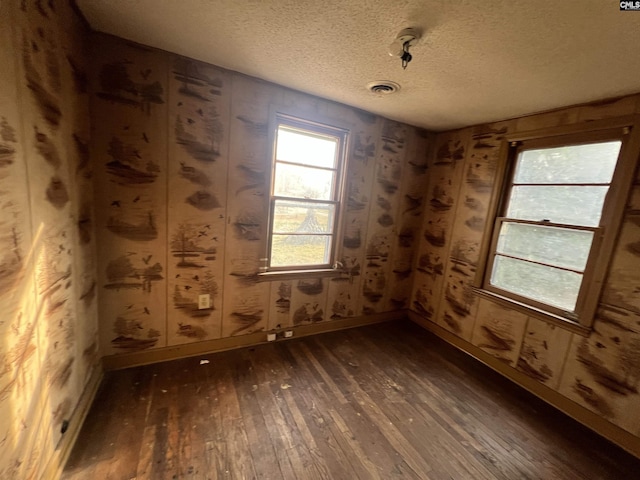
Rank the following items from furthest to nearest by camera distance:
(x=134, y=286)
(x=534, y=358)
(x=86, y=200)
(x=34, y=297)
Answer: (x=534, y=358) < (x=134, y=286) < (x=86, y=200) < (x=34, y=297)

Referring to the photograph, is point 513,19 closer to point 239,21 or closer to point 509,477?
point 239,21

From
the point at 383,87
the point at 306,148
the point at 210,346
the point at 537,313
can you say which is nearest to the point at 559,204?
the point at 537,313

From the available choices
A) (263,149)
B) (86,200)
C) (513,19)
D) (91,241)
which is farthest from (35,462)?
(513,19)

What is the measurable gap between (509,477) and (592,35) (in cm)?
225

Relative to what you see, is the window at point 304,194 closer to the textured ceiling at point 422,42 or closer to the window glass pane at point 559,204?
the textured ceiling at point 422,42

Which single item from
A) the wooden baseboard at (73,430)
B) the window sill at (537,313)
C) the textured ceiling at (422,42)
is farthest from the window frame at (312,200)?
the window sill at (537,313)

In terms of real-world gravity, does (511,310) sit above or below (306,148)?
below

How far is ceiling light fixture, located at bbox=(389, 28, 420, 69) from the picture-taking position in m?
1.25

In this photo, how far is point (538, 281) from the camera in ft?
6.86

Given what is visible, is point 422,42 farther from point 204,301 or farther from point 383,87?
point 204,301

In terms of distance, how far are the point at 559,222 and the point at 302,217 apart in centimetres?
209

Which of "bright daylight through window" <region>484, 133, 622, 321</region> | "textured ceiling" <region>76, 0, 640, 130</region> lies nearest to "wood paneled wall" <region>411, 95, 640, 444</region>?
"bright daylight through window" <region>484, 133, 622, 321</region>

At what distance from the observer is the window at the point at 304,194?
2.22 m

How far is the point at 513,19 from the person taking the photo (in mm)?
1108
